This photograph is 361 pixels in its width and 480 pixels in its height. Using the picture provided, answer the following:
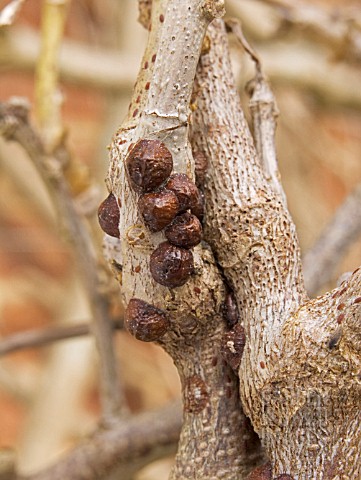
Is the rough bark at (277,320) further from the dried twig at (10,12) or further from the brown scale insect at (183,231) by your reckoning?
the dried twig at (10,12)

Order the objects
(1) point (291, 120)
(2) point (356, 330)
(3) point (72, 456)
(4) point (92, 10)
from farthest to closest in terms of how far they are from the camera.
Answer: (4) point (92, 10), (1) point (291, 120), (3) point (72, 456), (2) point (356, 330)

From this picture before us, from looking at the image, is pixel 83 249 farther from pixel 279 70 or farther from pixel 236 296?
pixel 279 70

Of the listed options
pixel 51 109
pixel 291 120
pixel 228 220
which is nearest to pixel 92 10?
pixel 291 120

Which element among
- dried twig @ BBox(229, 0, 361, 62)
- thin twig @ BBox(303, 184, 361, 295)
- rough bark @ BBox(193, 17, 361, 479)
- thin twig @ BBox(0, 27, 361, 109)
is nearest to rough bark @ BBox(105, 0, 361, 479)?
rough bark @ BBox(193, 17, 361, 479)

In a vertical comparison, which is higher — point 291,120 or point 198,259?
point 291,120

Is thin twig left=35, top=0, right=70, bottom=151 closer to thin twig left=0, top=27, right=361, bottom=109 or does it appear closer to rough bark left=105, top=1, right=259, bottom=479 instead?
rough bark left=105, top=1, right=259, bottom=479

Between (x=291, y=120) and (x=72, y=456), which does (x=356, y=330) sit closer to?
(x=72, y=456)
